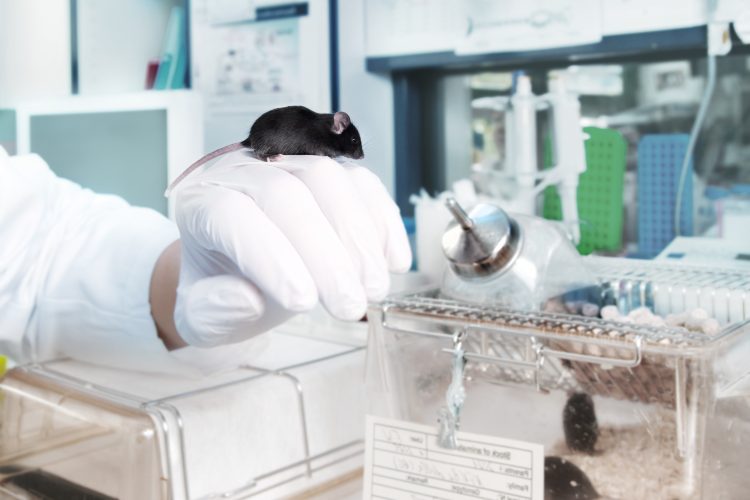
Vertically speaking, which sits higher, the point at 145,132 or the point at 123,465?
the point at 145,132

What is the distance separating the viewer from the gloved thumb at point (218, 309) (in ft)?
1.24

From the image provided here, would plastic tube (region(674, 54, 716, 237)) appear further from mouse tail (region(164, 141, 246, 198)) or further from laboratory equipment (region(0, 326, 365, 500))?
mouse tail (region(164, 141, 246, 198))

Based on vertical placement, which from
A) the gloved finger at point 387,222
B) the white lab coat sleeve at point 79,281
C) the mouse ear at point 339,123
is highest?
the mouse ear at point 339,123

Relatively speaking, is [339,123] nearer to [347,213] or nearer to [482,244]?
[347,213]

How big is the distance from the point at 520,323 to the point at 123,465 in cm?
27

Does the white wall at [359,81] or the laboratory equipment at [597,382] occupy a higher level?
the white wall at [359,81]

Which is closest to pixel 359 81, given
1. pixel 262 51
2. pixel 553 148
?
pixel 262 51

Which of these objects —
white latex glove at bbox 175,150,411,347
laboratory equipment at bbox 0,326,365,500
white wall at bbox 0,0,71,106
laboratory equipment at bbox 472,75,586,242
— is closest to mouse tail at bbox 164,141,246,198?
white latex glove at bbox 175,150,411,347

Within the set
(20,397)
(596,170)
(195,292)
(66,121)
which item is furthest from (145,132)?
(596,170)

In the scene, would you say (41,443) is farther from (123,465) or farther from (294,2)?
(294,2)

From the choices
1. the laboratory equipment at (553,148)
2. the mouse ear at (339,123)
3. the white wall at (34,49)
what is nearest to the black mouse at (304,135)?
the mouse ear at (339,123)

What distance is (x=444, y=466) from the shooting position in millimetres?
508

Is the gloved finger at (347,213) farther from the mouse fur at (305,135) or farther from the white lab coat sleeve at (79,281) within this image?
the white lab coat sleeve at (79,281)

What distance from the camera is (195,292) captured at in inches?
16.0
